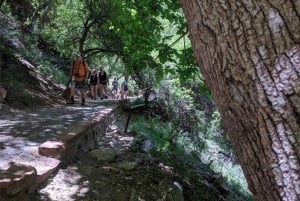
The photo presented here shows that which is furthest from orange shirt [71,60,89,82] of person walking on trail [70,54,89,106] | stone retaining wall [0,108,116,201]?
stone retaining wall [0,108,116,201]

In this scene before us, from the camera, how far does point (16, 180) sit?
144 inches

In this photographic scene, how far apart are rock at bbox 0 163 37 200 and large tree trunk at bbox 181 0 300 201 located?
2538mm

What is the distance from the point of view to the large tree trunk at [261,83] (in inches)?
55.8

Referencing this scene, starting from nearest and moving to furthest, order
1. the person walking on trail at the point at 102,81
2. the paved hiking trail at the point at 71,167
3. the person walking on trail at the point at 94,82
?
the paved hiking trail at the point at 71,167
the person walking on trail at the point at 94,82
the person walking on trail at the point at 102,81

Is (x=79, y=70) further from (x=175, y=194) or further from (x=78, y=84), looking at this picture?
(x=175, y=194)

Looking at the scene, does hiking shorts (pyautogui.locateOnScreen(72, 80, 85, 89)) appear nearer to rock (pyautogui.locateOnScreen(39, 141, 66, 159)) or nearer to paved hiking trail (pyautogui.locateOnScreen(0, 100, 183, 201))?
paved hiking trail (pyautogui.locateOnScreen(0, 100, 183, 201))

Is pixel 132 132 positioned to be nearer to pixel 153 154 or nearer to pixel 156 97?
pixel 153 154

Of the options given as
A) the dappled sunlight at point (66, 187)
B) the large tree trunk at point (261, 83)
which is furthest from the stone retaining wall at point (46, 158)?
the large tree trunk at point (261, 83)

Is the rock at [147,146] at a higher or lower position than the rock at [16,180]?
lower

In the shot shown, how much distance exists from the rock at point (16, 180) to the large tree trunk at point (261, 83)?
2.54 meters

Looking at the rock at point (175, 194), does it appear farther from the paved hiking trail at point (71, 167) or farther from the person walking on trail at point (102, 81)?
the person walking on trail at point (102, 81)

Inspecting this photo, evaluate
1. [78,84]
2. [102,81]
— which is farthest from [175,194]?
[102,81]

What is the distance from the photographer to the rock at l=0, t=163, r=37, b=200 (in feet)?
11.6

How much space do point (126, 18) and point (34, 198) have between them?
11.4 ft
